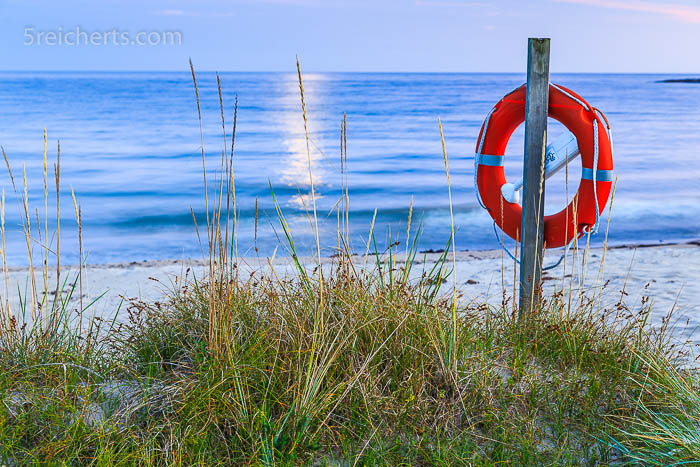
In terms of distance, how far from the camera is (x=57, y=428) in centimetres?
198

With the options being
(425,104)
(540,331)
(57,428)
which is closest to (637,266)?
(540,331)

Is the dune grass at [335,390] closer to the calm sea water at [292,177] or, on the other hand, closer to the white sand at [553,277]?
the calm sea water at [292,177]

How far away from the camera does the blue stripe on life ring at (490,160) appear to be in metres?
3.55

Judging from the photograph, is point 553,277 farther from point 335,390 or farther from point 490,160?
point 335,390

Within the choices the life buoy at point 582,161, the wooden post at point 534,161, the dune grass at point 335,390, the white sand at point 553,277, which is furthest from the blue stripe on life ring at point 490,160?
the dune grass at point 335,390

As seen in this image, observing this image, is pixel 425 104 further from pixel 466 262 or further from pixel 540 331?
pixel 540 331

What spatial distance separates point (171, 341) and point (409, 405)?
3.12ft

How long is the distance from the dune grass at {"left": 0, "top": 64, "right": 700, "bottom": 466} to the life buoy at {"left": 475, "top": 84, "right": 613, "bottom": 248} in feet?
2.92

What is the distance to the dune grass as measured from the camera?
1950 mm

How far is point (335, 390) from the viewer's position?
6.76 ft

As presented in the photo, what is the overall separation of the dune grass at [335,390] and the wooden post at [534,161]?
2.21 feet

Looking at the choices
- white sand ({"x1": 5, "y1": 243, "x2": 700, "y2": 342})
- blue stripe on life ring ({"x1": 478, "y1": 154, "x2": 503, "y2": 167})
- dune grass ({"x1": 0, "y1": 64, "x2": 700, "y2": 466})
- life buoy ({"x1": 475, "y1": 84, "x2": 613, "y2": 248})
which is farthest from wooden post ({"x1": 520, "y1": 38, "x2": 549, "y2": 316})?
white sand ({"x1": 5, "y1": 243, "x2": 700, "y2": 342})

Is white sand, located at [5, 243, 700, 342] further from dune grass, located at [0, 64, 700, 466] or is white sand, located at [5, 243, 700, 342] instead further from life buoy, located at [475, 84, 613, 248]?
dune grass, located at [0, 64, 700, 466]

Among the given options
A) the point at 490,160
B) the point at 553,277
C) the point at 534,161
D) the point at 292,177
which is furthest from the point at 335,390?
the point at 292,177
